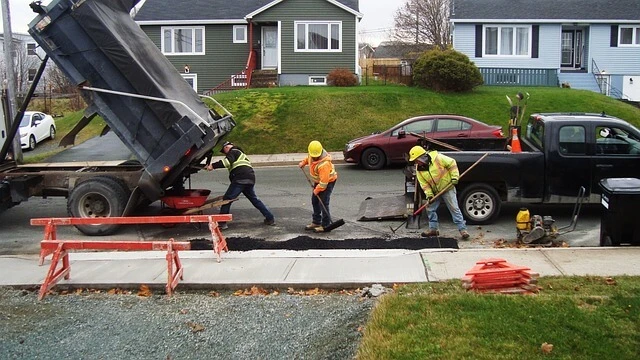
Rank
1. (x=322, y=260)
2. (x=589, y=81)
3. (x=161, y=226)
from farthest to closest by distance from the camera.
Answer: (x=589, y=81) < (x=161, y=226) < (x=322, y=260)

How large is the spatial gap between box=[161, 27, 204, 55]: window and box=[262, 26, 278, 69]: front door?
10.6 feet

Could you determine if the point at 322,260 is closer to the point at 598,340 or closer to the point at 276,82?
the point at 598,340

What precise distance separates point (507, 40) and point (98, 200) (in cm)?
2519

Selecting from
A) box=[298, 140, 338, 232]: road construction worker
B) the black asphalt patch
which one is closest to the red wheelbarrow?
the black asphalt patch

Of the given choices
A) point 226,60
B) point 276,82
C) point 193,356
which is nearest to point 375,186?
point 193,356

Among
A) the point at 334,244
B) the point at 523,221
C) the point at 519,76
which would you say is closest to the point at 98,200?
the point at 334,244

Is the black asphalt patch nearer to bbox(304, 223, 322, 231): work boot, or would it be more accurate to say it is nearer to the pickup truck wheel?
bbox(304, 223, 322, 231): work boot

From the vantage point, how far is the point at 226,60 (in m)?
35.1

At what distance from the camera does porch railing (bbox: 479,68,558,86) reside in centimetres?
3111

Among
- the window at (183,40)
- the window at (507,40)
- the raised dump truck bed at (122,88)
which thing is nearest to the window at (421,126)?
the raised dump truck bed at (122,88)

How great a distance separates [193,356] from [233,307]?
131 cm

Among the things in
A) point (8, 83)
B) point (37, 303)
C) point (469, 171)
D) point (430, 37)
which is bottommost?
point (37, 303)

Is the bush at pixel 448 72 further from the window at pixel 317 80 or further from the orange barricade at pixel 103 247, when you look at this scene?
the orange barricade at pixel 103 247

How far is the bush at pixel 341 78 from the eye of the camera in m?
30.4
